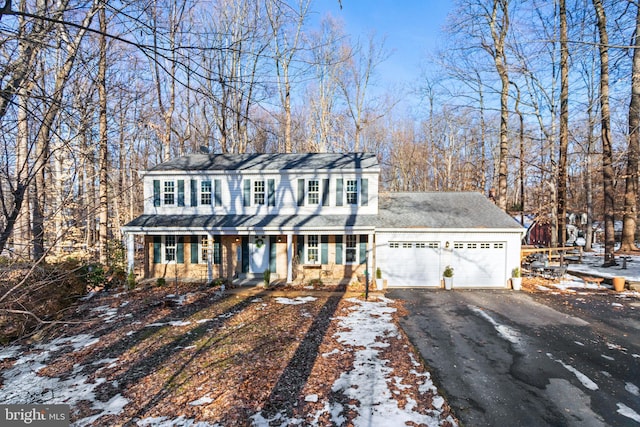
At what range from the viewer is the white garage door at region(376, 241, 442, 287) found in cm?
1313

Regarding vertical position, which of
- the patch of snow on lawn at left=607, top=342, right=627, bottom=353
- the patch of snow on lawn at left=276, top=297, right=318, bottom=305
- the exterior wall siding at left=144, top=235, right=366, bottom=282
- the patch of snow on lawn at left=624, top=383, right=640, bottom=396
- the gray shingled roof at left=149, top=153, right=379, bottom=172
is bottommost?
the patch of snow on lawn at left=276, top=297, right=318, bottom=305

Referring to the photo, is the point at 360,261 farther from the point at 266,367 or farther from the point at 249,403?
the point at 249,403

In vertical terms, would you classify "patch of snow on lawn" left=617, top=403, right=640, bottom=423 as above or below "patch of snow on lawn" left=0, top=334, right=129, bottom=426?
below

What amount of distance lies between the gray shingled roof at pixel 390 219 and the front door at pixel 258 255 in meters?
1.22

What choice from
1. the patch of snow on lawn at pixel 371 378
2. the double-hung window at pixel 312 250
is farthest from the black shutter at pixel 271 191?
the patch of snow on lawn at pixel 371 378

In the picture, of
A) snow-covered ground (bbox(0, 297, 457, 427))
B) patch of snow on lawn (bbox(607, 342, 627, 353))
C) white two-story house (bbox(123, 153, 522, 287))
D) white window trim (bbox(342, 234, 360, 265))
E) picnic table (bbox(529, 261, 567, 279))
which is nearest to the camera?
snow-covered ground (bbox(0, 297, 457, 427))

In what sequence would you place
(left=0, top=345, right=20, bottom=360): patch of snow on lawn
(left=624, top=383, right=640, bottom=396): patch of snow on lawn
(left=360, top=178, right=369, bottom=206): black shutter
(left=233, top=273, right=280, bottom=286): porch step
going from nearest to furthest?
(left=624, top=383, right=640, bottom=396): patch of snow on lawn
(left=0, top=345, right=20, bottom=360): patch of snow on lawn
(left=233, top=273, right=280, bottom=286): porch step
(left=360, top=178, right=369, bottom=206): black shutter

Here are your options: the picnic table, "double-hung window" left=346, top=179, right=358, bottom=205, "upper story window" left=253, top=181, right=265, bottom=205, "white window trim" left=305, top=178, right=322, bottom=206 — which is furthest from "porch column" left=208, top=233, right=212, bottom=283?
the picnic table

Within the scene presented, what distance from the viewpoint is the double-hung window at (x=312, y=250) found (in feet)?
45.7

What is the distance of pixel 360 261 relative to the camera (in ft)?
45.2

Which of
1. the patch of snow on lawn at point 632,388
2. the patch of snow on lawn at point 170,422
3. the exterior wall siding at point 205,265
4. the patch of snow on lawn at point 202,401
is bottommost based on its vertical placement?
the patch of snow on lawn at point 632,388

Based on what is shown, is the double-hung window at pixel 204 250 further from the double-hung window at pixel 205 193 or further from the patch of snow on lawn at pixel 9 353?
the patch of snow on lawn at pixel 9 353

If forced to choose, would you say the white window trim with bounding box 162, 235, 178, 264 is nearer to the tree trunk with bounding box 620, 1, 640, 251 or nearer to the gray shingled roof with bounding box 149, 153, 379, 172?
the gray shingled roof with bounding box 149, 153, 379, 172

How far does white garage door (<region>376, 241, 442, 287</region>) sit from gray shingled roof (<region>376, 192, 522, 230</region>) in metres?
0.92
